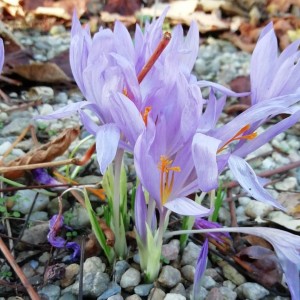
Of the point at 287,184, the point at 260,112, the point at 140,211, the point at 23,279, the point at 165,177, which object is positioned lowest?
the point at 287,184

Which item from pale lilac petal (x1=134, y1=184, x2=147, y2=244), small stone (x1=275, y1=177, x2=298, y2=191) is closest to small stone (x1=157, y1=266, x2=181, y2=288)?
pale lilac petal (x1=134, y1=184, x2=147, y2=244)

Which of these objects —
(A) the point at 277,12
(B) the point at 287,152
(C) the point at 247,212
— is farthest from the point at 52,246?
(A) the point at 277,12

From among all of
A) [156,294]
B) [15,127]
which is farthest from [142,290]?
[15,127]

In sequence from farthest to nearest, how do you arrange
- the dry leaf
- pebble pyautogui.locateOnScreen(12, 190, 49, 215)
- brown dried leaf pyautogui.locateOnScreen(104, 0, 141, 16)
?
brown dried leaf pyautogui.locateOnScreen(104, 0, 141, 16) → the dry leaf → pebble pyautogui.locateOnScreen(12, 190, 49, 215)

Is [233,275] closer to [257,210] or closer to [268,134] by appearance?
[257,210]

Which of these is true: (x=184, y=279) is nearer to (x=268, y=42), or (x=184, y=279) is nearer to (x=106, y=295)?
(x=106, y=295)

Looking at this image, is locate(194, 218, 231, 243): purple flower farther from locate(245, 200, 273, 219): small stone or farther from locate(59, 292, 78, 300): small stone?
locate(59, 292, 78, 300): small stone
